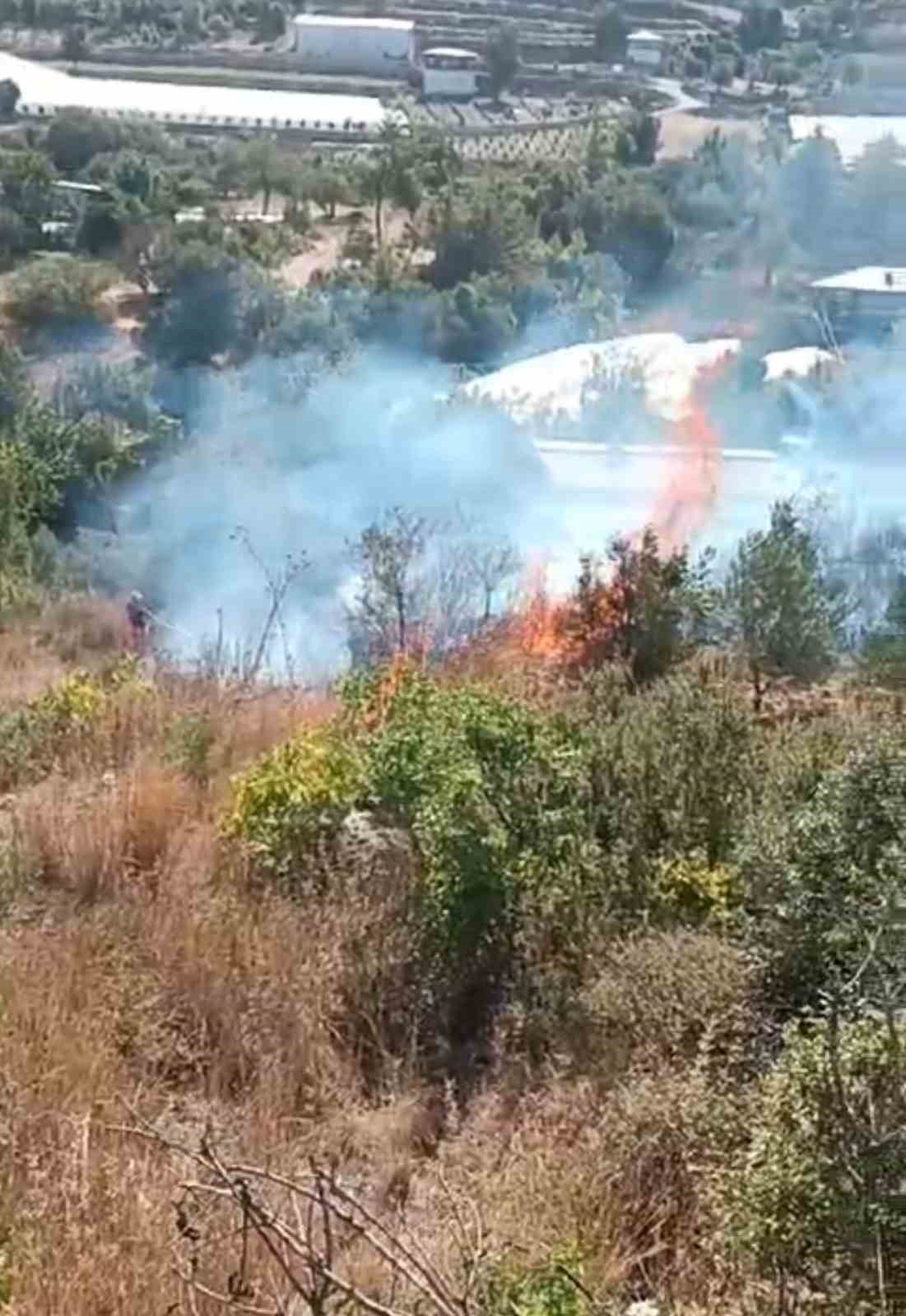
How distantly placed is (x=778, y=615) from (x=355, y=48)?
19.0 m

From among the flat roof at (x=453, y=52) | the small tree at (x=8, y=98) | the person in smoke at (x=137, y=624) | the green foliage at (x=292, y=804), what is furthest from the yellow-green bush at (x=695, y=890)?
the flat roof at (x=453, y=52)

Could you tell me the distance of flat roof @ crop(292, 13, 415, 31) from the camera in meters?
20.8

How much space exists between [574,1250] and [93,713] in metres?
1.32

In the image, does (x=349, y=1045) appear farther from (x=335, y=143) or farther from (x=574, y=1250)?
(x=335, y=143)

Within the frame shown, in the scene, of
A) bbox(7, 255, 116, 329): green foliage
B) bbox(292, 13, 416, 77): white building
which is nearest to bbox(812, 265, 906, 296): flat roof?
bbox(7, 255, 116, 329): green foliage

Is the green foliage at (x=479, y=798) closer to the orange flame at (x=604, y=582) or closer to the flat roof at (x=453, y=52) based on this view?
the orange flame at (x=604, y=582)

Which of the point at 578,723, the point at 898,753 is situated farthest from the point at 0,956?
the point at 898,753

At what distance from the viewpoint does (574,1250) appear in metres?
1.05

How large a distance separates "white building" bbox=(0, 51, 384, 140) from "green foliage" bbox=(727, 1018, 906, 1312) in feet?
57.1

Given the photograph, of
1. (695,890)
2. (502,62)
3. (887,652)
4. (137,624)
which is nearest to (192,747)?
(695,890)

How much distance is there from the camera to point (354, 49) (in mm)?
20531

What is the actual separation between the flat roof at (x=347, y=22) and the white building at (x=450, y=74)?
41.8 inches

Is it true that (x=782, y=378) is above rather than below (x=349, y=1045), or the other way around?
below

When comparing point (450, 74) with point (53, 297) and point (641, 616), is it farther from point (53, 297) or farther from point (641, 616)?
point (641, 616)
